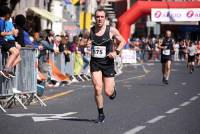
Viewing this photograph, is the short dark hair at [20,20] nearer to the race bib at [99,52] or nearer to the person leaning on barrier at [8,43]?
the person leaning on barrier at [8,43]

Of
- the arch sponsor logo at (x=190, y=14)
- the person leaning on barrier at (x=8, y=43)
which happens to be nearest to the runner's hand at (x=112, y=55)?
the person leaning on barrier at (x=8, y=43)

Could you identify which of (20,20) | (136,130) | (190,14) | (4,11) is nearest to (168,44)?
(20,20)

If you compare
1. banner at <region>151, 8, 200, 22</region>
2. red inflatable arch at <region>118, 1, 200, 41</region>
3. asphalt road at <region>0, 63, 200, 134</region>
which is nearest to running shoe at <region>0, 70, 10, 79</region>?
asphalt road at <region>0, 63, 200, 134</region>

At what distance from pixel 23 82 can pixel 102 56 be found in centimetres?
349

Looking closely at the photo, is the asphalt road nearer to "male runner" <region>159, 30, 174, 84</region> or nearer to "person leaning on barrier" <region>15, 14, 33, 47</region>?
"person leaning on barrier" <region>15, 14, 33, 47</region>

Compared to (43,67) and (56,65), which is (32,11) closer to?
(56,65)

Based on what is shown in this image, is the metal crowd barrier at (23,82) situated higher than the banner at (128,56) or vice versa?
the metal crowd barrier at (23,82)

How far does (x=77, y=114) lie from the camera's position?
1484 cm

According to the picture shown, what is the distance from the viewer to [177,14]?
162ft

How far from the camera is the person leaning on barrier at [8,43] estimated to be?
15.7 m

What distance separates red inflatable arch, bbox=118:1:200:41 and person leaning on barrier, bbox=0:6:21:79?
31878 millimetres

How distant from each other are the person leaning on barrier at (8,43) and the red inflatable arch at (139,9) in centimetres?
3188

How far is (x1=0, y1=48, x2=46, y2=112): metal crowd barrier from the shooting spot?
1611 centimetres

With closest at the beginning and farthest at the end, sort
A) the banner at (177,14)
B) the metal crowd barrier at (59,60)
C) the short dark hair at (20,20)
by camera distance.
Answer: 1. the short dark hair at (20,20)
2. the metal crowd barrier at (59,60)
3. the banner at (177,14)
